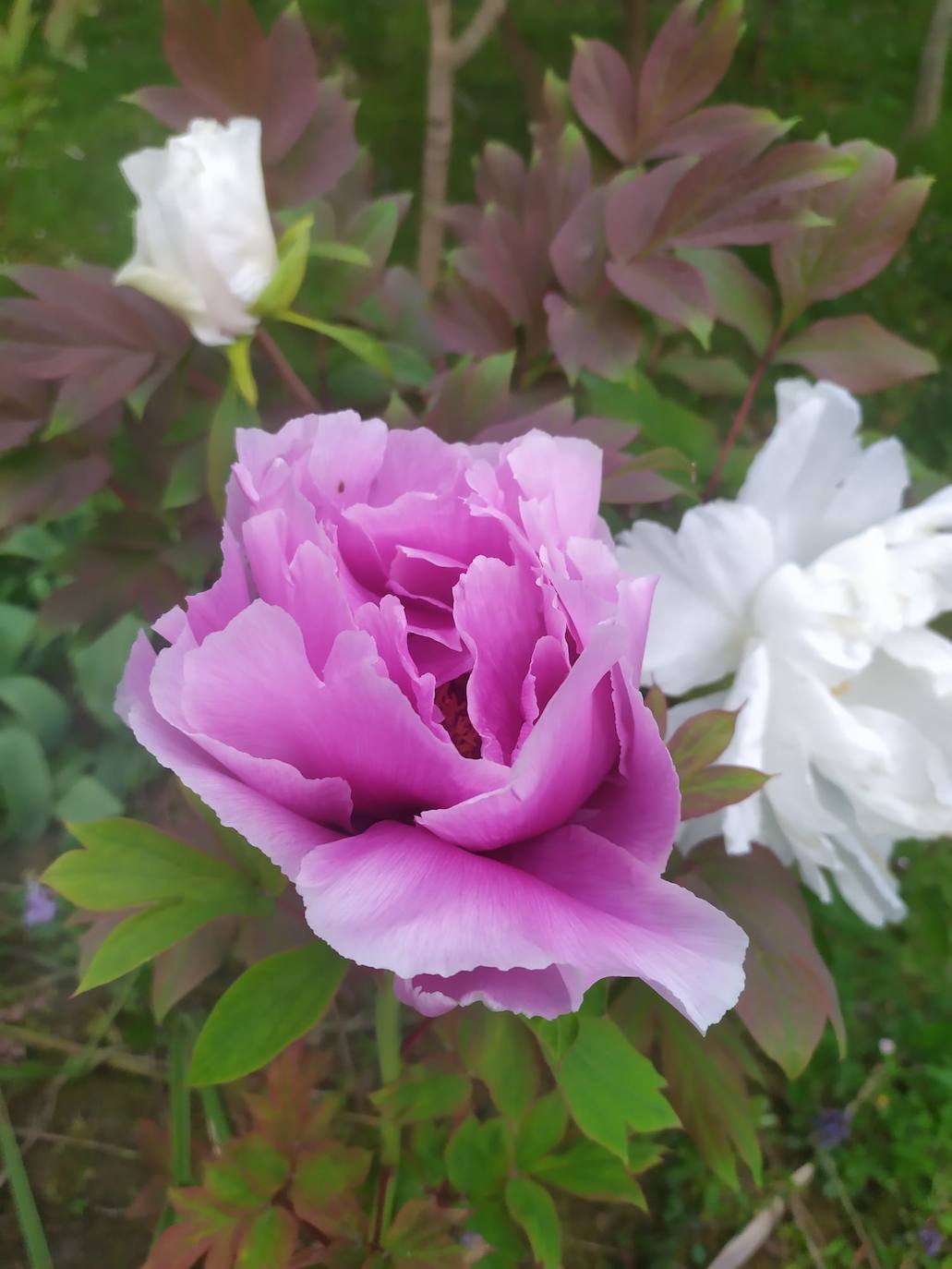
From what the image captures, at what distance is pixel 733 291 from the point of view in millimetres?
704

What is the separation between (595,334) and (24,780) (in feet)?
2.07

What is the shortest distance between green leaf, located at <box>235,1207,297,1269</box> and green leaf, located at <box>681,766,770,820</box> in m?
0.33

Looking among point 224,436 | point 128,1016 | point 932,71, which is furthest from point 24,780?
point 932,71

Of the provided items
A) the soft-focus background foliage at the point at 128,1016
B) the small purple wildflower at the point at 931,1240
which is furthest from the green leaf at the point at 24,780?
the small purple wildflower at the point at 931,1240

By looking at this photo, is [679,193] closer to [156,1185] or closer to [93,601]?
[93,601]

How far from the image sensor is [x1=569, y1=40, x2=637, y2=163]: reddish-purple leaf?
679 millimetres

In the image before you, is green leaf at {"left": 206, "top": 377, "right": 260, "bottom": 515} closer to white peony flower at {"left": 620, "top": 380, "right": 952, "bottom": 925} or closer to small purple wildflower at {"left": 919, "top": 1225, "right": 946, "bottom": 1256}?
white peony flower at {"left": 620, "top": 380, "right": 952, "bottom": 925}

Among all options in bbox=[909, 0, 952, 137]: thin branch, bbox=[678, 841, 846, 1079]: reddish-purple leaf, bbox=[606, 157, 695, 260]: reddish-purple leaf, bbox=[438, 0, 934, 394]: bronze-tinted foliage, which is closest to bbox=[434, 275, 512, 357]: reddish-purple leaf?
bbox=[438, 0, 934, 394]: bronze-tinted foliage

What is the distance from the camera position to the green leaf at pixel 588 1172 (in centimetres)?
59

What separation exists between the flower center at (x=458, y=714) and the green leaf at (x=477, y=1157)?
12.7 inches

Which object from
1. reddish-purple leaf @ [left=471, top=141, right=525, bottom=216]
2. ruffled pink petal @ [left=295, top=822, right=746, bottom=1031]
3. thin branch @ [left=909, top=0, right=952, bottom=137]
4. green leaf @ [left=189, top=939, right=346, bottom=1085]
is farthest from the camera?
thin branch @ [left=909, top=0, right=952, bottom=137]

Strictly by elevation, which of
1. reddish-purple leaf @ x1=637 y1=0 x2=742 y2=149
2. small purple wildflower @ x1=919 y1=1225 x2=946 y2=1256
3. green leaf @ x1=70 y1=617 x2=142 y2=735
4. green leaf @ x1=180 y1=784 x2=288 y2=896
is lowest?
small purple wildflower @ x1=919 y1=1225 x2=946 y2=1256

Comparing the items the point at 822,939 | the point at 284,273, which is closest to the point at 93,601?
the point at 284,273

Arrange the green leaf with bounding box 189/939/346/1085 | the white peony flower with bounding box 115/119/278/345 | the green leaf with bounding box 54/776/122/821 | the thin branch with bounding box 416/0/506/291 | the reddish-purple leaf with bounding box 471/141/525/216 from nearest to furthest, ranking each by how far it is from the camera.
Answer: the green leaf with bounding box 189/939/346/1085 → the white peony flower with bounding box 115/119/278/345 → the reddish-purple leaf with bounding box 471/141/525/216 → the green leaf with bounding box 54/776/122/821 → the thin branch with bounding box 416/0/506/291
